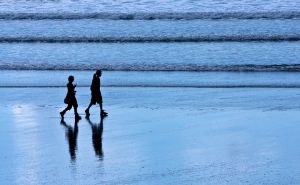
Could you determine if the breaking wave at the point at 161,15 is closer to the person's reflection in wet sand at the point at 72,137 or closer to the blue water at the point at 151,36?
the blue water at the point at 151,36

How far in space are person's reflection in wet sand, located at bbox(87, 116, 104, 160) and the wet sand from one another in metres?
0.02

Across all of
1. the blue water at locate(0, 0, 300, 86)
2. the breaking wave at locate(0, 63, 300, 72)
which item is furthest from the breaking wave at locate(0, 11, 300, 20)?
the breaking wave at locate(0, 63, 300, 72)

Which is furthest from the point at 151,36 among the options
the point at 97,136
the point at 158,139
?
the point at 158,139

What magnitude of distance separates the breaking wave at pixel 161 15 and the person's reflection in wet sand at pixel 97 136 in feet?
72.1

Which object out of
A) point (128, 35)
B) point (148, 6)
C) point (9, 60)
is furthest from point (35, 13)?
point (9, 60)

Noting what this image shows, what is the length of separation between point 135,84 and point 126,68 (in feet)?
11.7

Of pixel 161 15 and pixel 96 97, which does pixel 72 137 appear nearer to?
pixel 96 97

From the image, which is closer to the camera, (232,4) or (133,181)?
(133,181)

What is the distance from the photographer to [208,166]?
12.8m

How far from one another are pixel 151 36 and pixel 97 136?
1904 centimetres

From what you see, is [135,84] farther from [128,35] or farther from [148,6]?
[148,6]

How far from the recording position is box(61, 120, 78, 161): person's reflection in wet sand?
46.5ft

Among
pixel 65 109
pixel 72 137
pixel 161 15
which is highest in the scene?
pixel 161 15

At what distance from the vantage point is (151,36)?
34.3m
